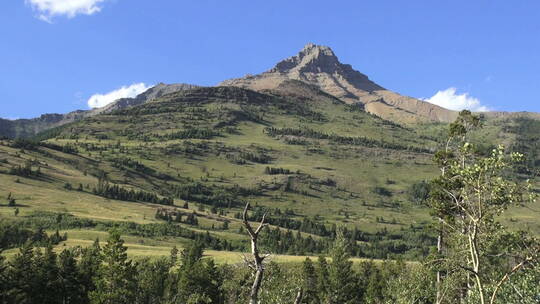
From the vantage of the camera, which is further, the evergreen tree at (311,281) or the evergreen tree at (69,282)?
the evergreen tree at (311,281)

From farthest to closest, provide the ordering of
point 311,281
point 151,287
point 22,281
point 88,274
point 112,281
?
point 311,281 → point 151,287 → point 88,274 → point 22,281 → point 112,281

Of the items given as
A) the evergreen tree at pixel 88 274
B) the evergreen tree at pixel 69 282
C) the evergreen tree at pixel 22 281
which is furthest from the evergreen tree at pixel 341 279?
the evergreen tree at pixel 22 281

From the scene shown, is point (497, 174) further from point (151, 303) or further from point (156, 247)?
point (156, 247)

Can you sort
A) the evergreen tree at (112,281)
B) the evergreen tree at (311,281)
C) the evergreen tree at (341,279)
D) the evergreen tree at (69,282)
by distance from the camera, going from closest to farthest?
1. the evergreen tree at (112,281)
2. the evergreen tree at (69,282)
3. the evergreen tree at (341,279)
4. the evergreen tree at (311,281)

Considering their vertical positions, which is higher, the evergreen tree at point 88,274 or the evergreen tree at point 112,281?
the evergreen tree at point 112,281

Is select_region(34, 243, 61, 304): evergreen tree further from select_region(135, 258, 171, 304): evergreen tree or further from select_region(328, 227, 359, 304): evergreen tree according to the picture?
select_region(328, 227, 359, 304): evergreen tree

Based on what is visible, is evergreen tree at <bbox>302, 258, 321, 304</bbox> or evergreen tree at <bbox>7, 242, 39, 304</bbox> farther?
evergreen tree at <bbox>302, 258, 321, 304</bbox>

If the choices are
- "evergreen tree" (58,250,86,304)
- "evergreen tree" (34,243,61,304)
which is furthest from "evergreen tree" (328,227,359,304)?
"evergreen tree" (34,243,61,304)

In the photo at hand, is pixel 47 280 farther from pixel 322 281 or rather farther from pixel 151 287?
pixel 322 281

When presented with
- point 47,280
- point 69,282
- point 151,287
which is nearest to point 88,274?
point 69,282

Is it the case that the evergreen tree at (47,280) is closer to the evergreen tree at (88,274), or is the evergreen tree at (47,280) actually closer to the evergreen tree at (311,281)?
the evergreen tree at (88,274)

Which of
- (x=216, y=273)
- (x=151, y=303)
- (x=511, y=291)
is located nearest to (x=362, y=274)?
(x=216, y=273)

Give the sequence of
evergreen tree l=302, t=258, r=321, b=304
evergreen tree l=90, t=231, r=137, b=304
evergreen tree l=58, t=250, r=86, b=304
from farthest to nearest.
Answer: evergreen tree l=302, t=258, r=321, b=304
evergreen tree l=58, t=250, r=86, b=304
evergreen tree l=90, t=231, r=137, b=304

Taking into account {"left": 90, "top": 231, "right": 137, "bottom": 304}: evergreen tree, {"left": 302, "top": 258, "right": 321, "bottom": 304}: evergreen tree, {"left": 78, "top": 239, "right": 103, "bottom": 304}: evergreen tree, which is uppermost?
{"left": 90, "top": 231, "right": 137, "bottom": 304}: evergreen tree
